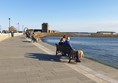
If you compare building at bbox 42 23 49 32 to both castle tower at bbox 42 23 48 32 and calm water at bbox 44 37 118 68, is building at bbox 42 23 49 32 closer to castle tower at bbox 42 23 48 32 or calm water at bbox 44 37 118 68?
castle tower at bbox 42 23 48 32

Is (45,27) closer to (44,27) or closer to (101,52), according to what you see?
(44,27)

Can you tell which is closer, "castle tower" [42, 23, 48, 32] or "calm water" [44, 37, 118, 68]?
"calm water" [44, 37, 118, 68]

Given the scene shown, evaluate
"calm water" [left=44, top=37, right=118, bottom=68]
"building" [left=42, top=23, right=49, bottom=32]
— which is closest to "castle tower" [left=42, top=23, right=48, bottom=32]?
"building" [left=42, top=23, right=49, bottom=32]

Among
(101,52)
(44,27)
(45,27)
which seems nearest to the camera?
(101,52)

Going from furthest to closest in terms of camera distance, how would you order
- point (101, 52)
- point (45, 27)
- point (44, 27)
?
point (44, 27)
point (45, 27)
point (101, 52)

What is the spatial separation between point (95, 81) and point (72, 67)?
2.61 metres

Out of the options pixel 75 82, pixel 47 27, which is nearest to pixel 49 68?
pixel 75 82

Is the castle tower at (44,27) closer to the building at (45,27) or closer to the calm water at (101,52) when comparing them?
the building at (45,27)

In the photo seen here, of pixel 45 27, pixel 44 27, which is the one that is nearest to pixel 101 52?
pixel 45 27

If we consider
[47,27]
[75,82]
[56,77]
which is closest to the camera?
[75,82]

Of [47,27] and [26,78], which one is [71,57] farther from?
[47,27]

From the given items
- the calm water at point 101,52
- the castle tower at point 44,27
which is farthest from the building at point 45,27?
the calm water at point 101,52

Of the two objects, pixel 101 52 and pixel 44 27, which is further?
pixel 44 27

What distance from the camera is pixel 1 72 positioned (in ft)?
29.5
